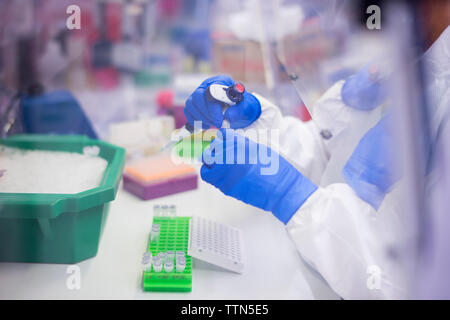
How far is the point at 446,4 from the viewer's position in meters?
0.59

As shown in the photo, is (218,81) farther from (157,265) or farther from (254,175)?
(157,265)

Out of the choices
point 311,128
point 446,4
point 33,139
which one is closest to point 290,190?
point 446,4

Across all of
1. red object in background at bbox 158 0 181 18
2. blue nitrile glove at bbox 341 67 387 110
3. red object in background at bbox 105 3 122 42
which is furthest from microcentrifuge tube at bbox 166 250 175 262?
red object in background at bbox 158 0 181 18

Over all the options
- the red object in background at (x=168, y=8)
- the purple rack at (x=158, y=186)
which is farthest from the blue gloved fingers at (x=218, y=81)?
the red object in background at (x=168, y=8)

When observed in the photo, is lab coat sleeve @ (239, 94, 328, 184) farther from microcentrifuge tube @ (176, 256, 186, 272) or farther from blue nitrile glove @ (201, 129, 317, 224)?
microcentrifuge tube @ (176, 256, 186, 272)

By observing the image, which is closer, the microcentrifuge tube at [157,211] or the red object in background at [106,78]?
the microcentrifuge tube at [157,211]

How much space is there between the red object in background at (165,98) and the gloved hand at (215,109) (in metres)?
0.57

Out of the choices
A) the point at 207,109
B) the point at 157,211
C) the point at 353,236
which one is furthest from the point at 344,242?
the point at 157,211

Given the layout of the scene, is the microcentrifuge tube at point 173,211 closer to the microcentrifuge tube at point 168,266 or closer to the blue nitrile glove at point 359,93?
the microcentrifuge tube at point 168,266

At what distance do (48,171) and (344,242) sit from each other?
2.31 feet

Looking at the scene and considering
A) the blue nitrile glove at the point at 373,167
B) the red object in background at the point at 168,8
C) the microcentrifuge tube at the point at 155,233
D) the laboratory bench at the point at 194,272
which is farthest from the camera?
the red object in background at the point at 168,8

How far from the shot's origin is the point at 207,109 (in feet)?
3.12

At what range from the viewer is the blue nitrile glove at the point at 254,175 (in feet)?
2.64

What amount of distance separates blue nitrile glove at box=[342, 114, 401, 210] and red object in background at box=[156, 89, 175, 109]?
90 centimetres
